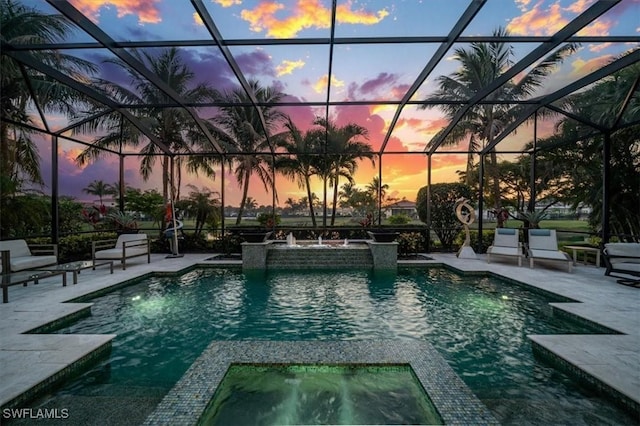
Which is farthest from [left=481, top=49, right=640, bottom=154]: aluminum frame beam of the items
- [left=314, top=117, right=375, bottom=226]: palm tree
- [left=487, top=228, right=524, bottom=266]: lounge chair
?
[left=314, top=117, right=375, bottom=226]: palm tree

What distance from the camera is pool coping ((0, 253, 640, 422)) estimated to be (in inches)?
108

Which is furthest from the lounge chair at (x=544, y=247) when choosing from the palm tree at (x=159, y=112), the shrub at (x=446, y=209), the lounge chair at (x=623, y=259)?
the palm tree at (x=159, y=112)

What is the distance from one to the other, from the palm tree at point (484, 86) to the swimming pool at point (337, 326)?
24.5 ft

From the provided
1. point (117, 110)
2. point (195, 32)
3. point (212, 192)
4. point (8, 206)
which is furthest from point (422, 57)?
point (8, 206)

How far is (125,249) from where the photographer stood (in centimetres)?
797

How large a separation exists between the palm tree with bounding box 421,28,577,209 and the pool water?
33.9 ft

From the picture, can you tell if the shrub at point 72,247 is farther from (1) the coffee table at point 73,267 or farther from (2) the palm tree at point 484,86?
(2) the palm tree at point 484,86

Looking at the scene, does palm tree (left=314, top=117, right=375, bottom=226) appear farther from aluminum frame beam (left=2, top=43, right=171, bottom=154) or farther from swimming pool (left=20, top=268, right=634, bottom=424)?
aluminum frame beam (left=2, top=43, right=171, bottom=154)

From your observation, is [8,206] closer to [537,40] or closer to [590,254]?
[537,40]

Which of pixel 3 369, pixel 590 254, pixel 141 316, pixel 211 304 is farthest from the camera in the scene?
pixel 590 254

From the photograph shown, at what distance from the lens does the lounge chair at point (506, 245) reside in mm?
8452

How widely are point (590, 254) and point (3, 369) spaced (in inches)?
507

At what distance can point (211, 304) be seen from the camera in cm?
541

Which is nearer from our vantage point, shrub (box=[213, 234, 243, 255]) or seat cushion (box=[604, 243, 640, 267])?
seat cushion (box=[604, 243, 640, 267])
